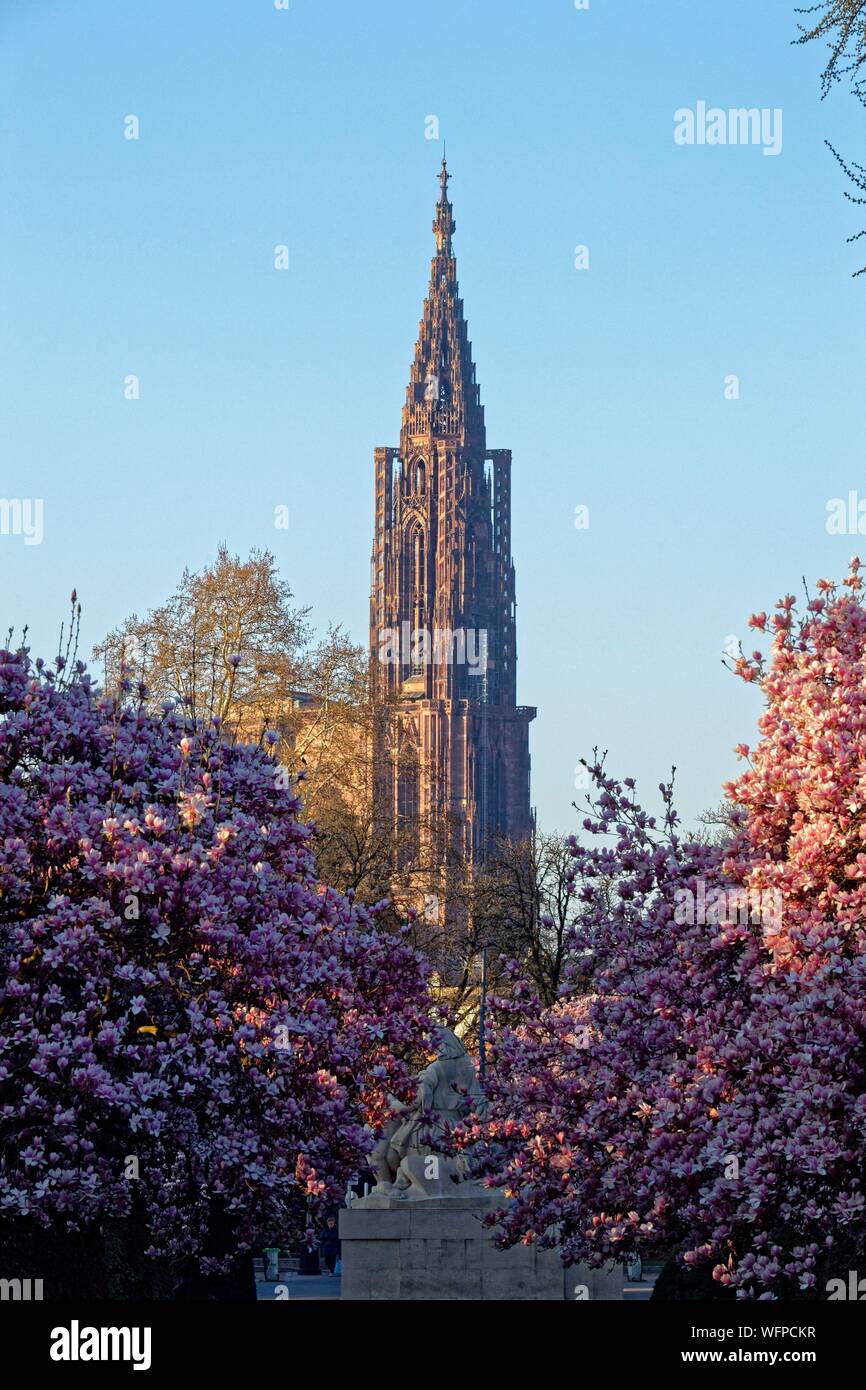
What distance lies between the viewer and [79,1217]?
13.8 meters

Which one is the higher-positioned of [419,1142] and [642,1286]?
[419,1142]

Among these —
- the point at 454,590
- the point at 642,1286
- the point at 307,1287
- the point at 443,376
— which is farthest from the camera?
the point at 443,376

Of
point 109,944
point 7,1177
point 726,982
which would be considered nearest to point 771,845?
point 726,982

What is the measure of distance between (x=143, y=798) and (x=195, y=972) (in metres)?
1.56

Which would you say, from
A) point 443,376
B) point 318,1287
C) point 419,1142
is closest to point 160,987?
point 419,1142

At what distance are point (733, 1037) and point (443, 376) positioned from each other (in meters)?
152

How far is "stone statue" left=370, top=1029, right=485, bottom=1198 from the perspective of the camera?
971 inches

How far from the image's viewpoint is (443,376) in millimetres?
164375

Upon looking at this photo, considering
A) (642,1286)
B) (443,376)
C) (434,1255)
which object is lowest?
(642,1286)

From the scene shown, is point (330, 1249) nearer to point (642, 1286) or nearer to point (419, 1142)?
point (642, 1286)

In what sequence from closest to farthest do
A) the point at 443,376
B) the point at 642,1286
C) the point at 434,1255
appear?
the point at 434,1255, the point at 642,1286, the point at 443,376

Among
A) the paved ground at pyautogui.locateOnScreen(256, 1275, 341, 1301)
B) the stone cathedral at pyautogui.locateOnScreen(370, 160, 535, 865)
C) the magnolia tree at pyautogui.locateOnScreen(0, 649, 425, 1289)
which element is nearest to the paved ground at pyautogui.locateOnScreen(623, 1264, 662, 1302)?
the paved ground at pyautogui.locateOnScreen(256, 1275, 341, 1301)

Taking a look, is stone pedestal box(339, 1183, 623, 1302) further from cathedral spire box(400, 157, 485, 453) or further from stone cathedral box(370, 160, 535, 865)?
cathedral spire box(400, 157, 485, 453)
